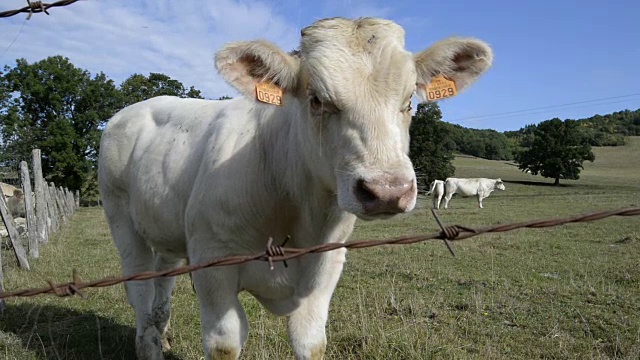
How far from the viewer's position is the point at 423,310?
559cm

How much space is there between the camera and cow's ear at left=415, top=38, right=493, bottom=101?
310 centimetres

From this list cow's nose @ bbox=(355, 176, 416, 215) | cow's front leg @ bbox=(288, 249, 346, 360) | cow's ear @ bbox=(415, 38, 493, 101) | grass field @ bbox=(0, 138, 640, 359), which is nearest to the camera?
cow's nose @ bbox=(355, 176, 416, 215)

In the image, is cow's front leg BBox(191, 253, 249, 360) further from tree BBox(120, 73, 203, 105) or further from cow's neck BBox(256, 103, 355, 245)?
tree BBox(120, 73, 203, 105)

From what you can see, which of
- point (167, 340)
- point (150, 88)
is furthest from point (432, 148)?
point (167, 340)

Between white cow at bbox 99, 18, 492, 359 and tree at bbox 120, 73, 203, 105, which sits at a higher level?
tree at bbox 120, 73, 203, 105

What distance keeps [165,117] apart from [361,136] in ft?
9.63

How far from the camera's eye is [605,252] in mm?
10305

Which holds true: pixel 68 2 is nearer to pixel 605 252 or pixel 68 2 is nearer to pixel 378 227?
pixel 605 252

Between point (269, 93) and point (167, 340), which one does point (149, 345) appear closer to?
point (167, 340)

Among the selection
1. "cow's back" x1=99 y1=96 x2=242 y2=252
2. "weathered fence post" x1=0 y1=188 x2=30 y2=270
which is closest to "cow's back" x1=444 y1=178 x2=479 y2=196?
"weathered fence post" x1=0 y1=188 x2=30 y2=270

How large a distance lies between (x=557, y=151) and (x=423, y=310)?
55.3 metres

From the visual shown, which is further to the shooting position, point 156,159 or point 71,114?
point 71,114

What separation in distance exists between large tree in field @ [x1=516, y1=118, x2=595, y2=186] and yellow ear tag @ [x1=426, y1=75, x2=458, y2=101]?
53.8 meters

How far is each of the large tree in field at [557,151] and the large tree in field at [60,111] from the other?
42.8m
